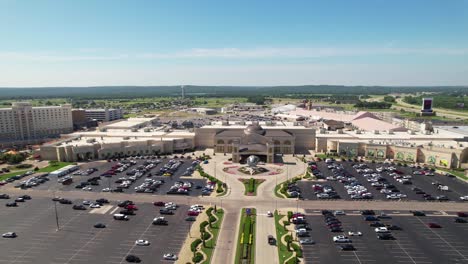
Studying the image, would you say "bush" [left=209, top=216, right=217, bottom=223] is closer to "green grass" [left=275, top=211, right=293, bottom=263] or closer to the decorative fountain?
"green grass" [left=275, top=211, right=293, bottom=263]

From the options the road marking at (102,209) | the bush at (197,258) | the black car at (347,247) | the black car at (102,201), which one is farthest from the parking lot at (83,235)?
the black car at (347,247)

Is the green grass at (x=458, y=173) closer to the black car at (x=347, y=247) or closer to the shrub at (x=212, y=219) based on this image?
the black car at (x=347, y=247)

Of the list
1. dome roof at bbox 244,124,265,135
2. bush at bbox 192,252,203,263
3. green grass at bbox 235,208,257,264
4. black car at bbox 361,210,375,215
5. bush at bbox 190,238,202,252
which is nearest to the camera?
bush at bbox 192,252,203,263

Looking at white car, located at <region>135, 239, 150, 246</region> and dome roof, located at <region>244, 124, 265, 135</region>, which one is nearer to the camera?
white car, located at <region>135, 239, 150, 246</region>

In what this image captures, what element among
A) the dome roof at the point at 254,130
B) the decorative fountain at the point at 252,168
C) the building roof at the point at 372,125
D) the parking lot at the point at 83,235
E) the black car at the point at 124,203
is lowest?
the parking lot at the point at 83,235

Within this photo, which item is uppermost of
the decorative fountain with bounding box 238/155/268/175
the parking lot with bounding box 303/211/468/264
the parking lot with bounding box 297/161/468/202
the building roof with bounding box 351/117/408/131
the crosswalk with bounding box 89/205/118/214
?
the building roof with bounding box 351/117/408/131

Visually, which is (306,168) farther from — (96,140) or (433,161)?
(96,140)

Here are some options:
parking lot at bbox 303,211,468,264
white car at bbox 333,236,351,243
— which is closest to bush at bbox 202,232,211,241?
parking lot at bbox 303,211,468,264
